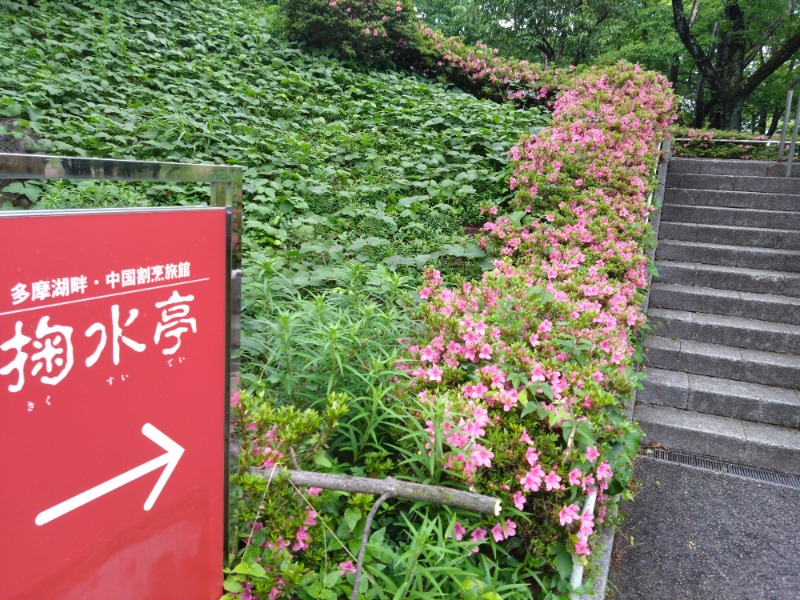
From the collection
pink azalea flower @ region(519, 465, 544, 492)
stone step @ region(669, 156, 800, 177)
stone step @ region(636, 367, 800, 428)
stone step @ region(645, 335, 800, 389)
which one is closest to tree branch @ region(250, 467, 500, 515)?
pink azalea flower @ region(519, 465, 544, 492)

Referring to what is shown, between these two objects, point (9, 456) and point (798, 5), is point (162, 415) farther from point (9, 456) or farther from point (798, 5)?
point (798, 5)

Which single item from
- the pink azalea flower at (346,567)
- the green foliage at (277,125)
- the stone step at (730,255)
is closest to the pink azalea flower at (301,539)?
the pink azalea flower at (346,567)

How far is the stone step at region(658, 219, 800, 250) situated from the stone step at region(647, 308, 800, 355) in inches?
38.3

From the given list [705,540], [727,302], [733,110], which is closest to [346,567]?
[705,540]

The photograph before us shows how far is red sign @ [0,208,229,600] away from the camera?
33.2 inches

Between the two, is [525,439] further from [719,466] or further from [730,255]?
[730,255]

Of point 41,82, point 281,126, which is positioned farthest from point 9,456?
point 41,82

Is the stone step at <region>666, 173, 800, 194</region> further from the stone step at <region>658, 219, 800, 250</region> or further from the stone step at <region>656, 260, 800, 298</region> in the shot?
the stone step at <region>656, 260, 800, 298</region>

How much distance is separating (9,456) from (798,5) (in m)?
14.5

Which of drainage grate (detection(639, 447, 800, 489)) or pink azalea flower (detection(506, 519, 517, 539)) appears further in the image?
drainage grate (detection(639, 447, 800, 489))

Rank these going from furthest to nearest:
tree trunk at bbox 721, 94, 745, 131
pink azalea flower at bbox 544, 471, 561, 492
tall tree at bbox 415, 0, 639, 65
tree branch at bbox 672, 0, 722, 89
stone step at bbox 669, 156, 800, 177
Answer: tall tree at bbox 415, 0, 639, 65
tree trunk at bbox 721, 94, 745, 131
tree branch at bbox 672, 0, 722, 89
stone step at bbox 669, 156, 800, 177
pink azalea flower at bbox 544, 471, 561, 492

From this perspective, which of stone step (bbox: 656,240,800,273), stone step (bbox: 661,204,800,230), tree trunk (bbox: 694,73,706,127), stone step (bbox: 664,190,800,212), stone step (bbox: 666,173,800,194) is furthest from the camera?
tree trunk (bbox: 694,73,706,127)

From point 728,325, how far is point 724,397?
70 centimetres

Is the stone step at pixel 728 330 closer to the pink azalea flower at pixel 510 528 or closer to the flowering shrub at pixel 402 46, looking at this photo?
the pink azalea flower at pixel 510 528
